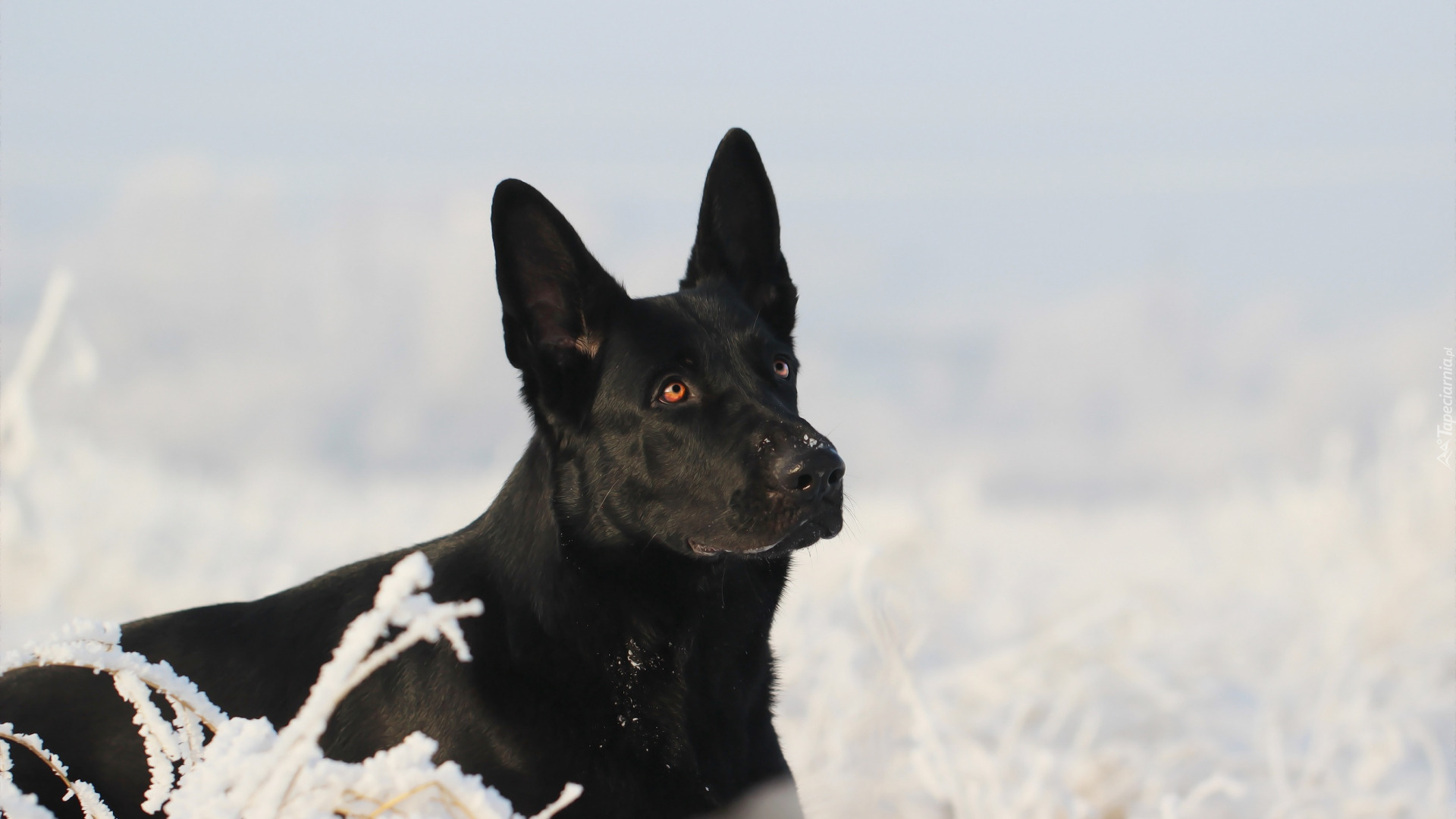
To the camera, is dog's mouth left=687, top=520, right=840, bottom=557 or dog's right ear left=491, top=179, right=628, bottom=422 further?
dog's right ear left=491, top=179, right=628, bottom=422

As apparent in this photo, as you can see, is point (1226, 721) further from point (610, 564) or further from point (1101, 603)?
point (610, 564)

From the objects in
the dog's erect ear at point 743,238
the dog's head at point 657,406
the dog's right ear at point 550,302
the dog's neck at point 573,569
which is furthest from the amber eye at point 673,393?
the dog's erect ear at point 743,238

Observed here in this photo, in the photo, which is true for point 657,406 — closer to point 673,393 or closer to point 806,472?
point 673,393

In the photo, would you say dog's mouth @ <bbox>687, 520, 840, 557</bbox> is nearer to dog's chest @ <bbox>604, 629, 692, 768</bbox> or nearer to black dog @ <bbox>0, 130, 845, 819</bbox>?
black dog @ <bbox>0, 130, 845, 819</bbox>

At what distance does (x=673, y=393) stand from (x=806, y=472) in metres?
0.54

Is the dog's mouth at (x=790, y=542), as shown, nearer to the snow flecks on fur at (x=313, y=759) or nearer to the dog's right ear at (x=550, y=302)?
the dog's right ear at (x=550, y=302)

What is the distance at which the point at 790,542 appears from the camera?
321 centimetres

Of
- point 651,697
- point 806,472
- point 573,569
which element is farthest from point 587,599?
point 806,472

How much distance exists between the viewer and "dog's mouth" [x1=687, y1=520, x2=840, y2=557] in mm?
3193

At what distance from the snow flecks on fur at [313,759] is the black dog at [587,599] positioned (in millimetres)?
1297

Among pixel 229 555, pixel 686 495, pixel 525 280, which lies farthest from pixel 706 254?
pixel 229 555

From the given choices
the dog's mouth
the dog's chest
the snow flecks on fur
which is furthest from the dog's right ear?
the snow flecks on fur

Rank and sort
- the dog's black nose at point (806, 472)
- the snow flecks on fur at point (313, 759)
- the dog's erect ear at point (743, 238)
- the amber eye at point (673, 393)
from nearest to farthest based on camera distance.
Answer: the snow flecks on fur at point (313, 759), the dog's black nose at point (806, 472), the amber eye at point (673, 393), the dog's erect ear at point (743, 238)

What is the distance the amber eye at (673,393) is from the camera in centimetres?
342
